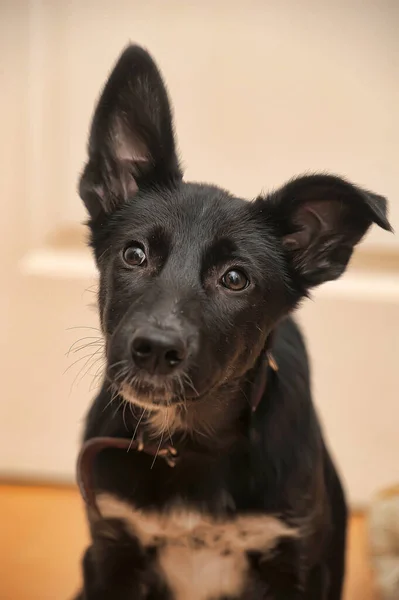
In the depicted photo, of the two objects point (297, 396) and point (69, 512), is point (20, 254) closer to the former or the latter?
point (69, 512)

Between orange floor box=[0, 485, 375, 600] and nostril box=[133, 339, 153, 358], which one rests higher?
nostril box=[133, 339, 153, 358]

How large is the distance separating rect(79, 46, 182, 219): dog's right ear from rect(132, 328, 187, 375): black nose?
0.36 m

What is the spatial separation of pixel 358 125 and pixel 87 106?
69cm

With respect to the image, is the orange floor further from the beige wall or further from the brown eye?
the brown eye

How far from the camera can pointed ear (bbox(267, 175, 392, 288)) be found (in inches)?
44.3

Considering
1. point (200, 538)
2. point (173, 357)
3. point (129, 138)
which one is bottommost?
point (200, 538)

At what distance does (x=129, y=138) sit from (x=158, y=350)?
0.44 metres

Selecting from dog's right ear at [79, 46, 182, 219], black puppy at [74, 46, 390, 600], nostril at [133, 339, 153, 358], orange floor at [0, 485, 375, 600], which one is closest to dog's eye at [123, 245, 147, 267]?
black puppy at [74, 46, 390, 600]

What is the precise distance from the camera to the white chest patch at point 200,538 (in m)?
1.21

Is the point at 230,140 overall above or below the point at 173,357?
above

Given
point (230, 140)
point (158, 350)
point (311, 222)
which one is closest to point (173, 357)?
point (158, 350)

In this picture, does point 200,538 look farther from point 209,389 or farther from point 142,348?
point 142,348

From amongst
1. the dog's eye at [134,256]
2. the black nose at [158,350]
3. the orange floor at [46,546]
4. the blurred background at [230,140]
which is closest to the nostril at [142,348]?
the black nose at [158,350]

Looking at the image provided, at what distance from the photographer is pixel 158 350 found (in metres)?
0.95
